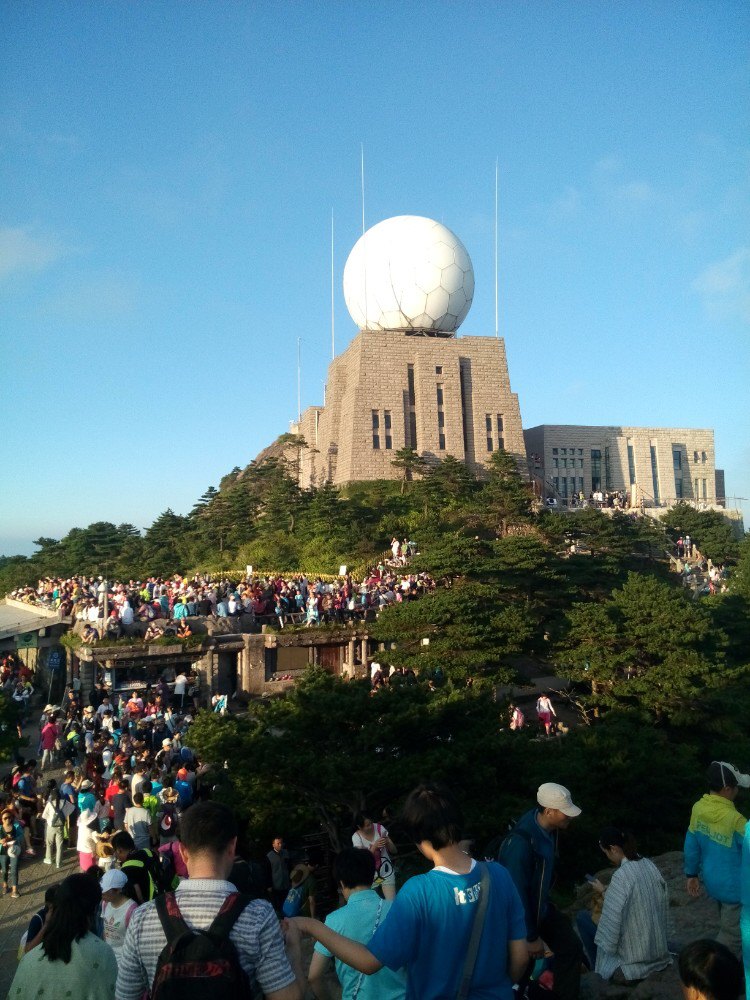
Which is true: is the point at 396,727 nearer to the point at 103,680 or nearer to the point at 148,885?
the point at 148,885

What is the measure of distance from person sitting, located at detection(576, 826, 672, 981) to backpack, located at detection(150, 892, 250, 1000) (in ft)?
9.70

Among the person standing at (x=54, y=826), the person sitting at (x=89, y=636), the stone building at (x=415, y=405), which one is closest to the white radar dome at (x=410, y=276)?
the stone building at (x=415, y=405)

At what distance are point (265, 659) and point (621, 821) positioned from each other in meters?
11.4

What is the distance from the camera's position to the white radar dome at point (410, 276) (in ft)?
142

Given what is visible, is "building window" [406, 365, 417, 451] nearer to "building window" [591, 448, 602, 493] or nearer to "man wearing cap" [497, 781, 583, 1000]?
"building window" [591, 448, 602, 493]

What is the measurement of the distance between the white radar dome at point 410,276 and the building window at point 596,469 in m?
13.9

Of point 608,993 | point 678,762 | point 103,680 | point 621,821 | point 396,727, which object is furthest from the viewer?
point 103,680

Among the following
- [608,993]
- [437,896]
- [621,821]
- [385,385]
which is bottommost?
[621,821]

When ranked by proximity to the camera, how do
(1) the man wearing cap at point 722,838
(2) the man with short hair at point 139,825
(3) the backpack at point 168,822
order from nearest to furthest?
(1) the man wearing cap at point 722,838, (2) the man with short hair at point 139,825, (3) the backpack at point 168,822

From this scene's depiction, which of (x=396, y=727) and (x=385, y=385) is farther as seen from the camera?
(x=385, y=385)

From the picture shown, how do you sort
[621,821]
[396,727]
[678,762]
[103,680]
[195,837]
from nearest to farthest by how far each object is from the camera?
[195,837]
[396,727]
[621,821]
[678,762]
[103,680]

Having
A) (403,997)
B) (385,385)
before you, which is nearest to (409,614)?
(403,997)

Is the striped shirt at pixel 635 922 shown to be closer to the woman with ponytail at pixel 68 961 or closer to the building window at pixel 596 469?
the woman with ponytail at pixel 68 961

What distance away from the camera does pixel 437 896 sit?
3.27 m
